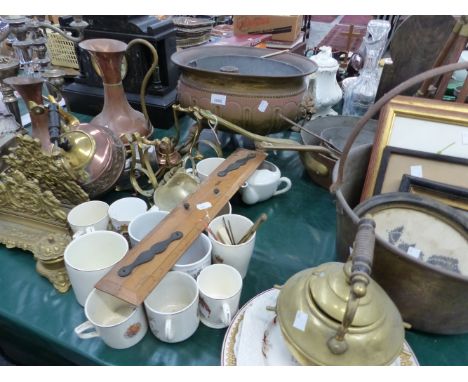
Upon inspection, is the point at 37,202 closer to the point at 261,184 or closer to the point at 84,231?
the point at 84,231

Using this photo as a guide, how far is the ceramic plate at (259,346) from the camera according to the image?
1.74ft

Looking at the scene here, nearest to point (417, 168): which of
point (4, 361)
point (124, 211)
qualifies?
point (124, 211)

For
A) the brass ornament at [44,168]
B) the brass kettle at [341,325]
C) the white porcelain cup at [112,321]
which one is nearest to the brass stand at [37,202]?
the brass ornament at [44,168]

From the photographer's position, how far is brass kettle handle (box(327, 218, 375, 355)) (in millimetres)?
338

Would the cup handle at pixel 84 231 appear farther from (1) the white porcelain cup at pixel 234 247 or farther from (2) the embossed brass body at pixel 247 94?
(2) the embossed brass body at pixel 247 94

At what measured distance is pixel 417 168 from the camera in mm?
688

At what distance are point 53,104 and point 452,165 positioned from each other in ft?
3.01

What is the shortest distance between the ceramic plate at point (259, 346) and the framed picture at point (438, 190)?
29cm

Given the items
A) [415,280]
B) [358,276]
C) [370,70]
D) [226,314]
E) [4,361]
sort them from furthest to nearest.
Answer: [370,70] → [4,361] → [226,314] → [415,280] → [358,276]

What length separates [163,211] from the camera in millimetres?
750

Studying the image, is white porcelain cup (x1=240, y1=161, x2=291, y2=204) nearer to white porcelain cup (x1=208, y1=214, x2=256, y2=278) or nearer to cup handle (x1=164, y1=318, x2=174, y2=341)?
white porcelain cup (x1=208, y1=214, x2=256, y2=278)

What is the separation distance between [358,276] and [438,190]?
1.41 feet
